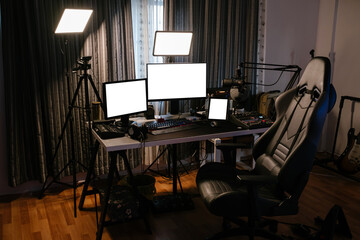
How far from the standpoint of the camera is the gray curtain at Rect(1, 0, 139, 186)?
3.04 metres

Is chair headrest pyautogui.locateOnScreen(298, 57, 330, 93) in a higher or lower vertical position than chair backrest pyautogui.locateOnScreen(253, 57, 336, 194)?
higher

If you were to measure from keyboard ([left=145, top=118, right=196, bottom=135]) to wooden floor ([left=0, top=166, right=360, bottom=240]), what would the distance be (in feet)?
2.26

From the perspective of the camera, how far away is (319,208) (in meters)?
3.03

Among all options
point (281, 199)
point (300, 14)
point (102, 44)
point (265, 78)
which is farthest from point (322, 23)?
point (281, 199)

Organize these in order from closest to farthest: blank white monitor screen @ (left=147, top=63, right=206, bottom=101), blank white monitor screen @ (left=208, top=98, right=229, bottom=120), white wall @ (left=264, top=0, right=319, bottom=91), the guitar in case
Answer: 1. blank white monitor screen @ (left=208, top=98, right=229, bottom=120)
2. blank white monitor screen @ (left=147, top=63, right=206, bottom=101)
3. the guitar in case
4. white wall @ (left=264, top=0, right=319, bottom=91)

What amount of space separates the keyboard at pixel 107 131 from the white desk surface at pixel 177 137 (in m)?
0.03

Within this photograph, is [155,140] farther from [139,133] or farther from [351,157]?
[351,157]

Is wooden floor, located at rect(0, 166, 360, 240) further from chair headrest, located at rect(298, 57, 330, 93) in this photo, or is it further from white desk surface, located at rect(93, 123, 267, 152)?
chair headrest, located at rect(298, 57, 330, 93)

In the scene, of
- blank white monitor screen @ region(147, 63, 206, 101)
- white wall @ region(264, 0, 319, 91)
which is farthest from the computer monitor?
white wall @ region(264, 0, 319, 91)

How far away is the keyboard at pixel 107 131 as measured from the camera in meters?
2.62

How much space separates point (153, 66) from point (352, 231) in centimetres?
201

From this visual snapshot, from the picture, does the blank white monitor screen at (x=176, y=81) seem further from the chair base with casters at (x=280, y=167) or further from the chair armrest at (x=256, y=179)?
the chair armrest at (x=256, y=179)

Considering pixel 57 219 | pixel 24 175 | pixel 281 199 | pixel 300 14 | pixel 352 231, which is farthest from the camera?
pixel 300 14

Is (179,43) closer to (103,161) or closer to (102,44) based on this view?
(102,44)
